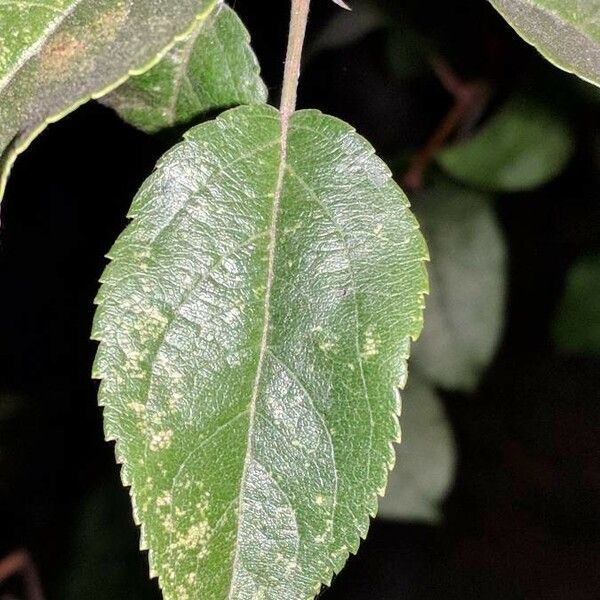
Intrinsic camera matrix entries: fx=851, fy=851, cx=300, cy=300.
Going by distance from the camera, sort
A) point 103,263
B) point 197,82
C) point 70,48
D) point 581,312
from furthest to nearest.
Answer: point 581,312 < point 103,263 < point 197,82 < point 70,48

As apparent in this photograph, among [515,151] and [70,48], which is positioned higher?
[70,48]

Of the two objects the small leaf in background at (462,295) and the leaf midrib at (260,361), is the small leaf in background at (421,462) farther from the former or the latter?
the leaf midrib at (260,361)

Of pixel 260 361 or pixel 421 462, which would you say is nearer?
pixel 260 361

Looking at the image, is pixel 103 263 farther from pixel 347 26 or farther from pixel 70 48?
pixel 70 48

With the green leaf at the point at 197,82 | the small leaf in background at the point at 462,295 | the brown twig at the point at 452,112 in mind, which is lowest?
the small leaf in background at the point at 462,295

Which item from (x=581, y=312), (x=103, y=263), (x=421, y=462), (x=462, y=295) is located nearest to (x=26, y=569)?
(x=103, y=263)

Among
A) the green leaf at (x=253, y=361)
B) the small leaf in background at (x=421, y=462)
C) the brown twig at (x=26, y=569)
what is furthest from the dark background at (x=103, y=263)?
the small leaf in background at (x=421, y=462)
